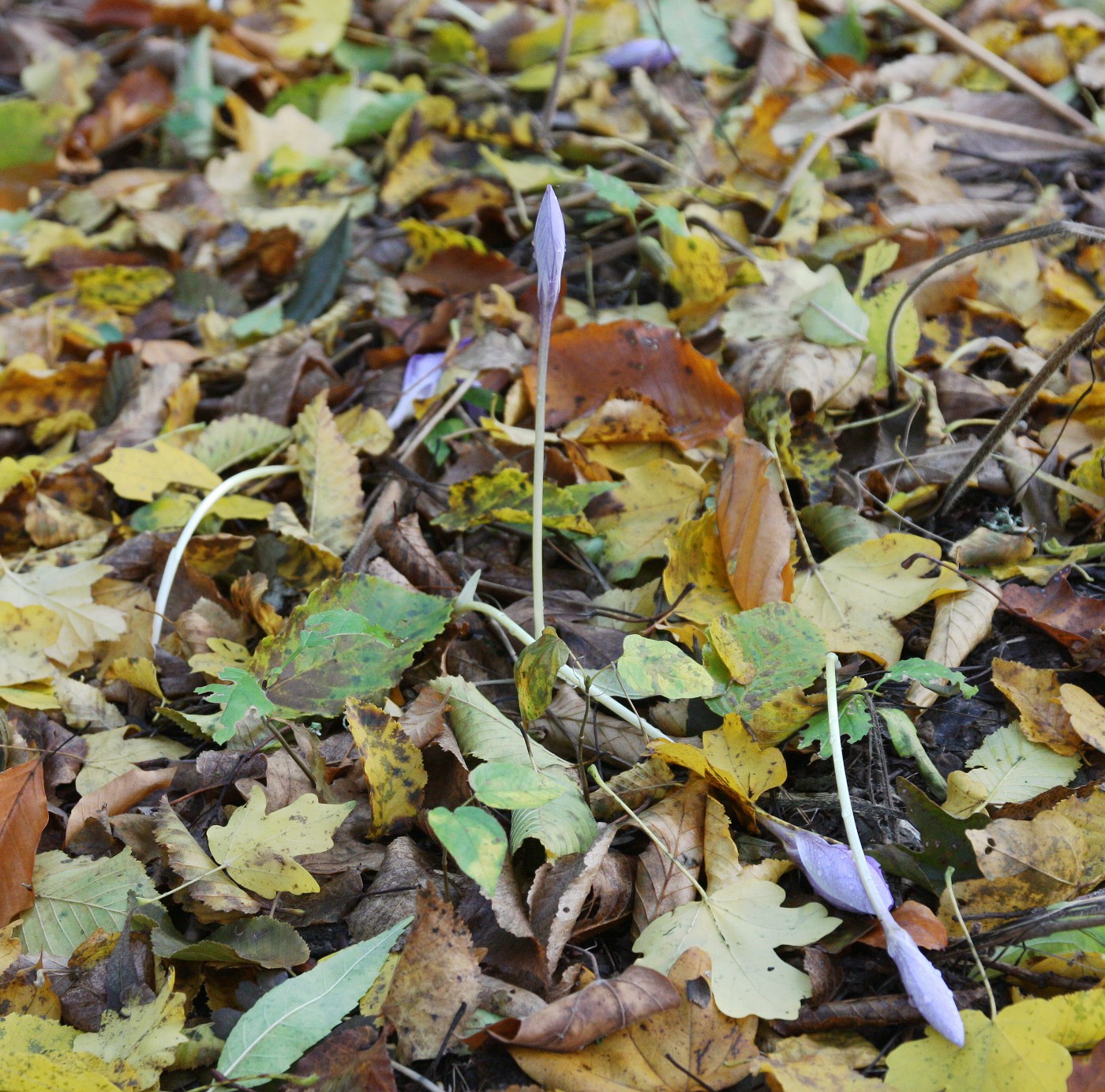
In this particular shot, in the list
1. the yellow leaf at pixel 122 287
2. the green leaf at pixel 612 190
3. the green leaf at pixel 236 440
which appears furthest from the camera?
the yellow leaf at pixel 122 287

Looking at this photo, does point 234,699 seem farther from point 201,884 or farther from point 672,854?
point 672,854

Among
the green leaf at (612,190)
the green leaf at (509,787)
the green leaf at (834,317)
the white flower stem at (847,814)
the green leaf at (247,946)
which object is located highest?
the green leaf at (612,190)

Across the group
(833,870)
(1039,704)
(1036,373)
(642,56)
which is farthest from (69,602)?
(642,56)

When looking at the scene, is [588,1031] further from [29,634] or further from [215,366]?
[215,366]

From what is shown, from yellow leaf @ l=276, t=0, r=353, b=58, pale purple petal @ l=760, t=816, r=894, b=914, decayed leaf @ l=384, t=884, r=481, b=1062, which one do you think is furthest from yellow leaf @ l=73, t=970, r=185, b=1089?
yellow leaf @ l=276, t=0, r=353, b=58

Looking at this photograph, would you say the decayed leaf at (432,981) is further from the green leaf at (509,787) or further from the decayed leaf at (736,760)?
the decayed leaf at (736,760)

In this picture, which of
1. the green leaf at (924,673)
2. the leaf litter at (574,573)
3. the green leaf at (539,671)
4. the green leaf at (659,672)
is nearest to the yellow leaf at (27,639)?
the leaf litter at (574,573)
